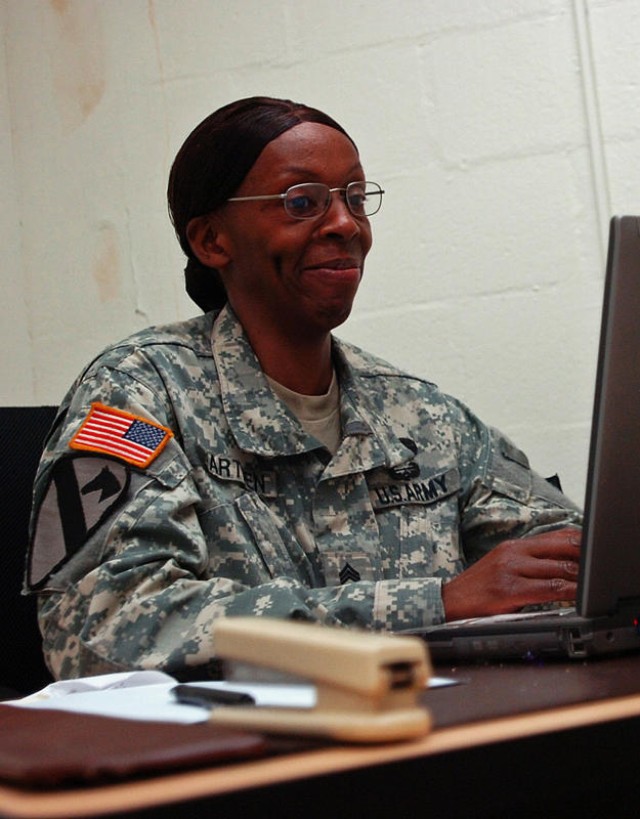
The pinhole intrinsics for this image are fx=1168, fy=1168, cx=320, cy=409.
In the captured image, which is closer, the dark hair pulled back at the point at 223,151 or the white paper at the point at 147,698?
the white paper at the point at 147,698

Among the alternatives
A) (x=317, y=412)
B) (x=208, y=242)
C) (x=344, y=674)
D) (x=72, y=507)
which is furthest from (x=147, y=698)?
(x=208, y=242)

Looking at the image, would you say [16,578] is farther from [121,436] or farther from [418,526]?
[418,526]

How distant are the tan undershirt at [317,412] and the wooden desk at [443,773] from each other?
38.4 inches

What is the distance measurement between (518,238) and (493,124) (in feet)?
0.72

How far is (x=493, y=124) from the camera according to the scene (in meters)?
2.18

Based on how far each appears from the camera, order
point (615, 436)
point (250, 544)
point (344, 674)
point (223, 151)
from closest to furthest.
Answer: point (344, 674), point (615, 436), point (250, 544), point (223, 151)

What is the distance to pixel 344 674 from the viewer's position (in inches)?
22.4

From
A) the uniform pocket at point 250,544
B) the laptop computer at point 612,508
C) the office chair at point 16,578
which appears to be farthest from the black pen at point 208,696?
the office chair at point 16,578

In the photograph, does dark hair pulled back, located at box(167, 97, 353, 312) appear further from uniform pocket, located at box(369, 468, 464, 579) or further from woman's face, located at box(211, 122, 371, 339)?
uniform pocket, located at box(369, 468, 464, 579)

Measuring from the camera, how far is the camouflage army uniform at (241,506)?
1.28m

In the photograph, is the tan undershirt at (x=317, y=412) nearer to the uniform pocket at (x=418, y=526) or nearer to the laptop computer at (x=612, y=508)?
the uniform pocket at (x=418, y=526)

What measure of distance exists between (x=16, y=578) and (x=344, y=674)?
3.51 ft

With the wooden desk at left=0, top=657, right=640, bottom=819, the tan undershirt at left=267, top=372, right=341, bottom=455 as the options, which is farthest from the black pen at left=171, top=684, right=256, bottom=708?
the tan undershirt at left=267, top=372, right=341, bottom=455

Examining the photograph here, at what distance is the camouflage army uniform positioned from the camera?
1.28m
